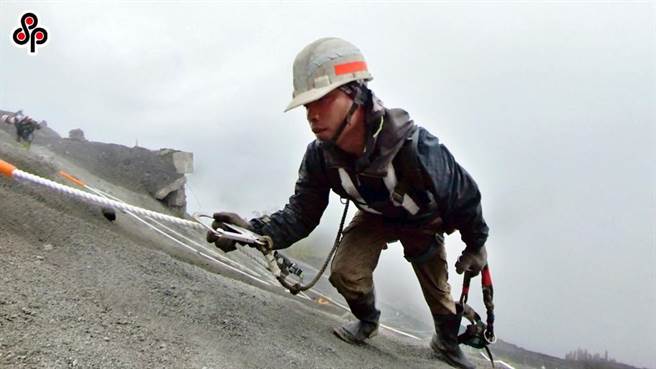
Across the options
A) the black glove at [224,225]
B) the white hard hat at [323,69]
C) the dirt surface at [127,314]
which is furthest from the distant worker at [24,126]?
the white hard hat at [323,69]

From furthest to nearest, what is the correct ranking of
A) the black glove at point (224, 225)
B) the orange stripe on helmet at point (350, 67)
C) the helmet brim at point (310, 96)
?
the black glove at point (224, 225), the orange stripe on helmet at point (350, 67), the helmet brim at point (310, 96)

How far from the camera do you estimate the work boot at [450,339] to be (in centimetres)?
392

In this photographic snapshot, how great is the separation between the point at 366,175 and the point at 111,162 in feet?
30.8

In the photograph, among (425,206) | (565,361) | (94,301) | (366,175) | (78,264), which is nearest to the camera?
(94,301)

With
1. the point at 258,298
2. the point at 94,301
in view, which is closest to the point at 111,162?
the point at 258,298

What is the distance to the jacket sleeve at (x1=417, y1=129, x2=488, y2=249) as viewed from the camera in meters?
2.87

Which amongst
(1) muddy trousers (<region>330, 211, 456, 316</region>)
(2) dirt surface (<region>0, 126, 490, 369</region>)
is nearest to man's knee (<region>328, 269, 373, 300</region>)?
(1) muddy trousers (<region>330, 211, 456, 316</region>)

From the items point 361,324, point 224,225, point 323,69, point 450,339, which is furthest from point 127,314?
point 450,339

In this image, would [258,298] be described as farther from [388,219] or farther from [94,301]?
[94,301]

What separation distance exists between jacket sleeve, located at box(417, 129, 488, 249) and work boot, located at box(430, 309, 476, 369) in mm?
904

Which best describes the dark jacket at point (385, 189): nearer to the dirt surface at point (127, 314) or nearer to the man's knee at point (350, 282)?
the man's knee at point (350, 282)

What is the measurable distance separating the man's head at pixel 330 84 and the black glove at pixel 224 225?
2.68 feet

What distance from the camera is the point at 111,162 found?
35.8 feet

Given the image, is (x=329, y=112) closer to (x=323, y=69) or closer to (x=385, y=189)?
(x=323, y=69)
